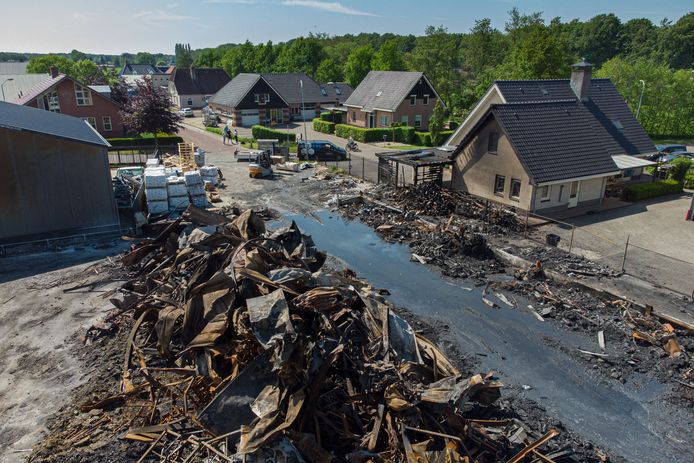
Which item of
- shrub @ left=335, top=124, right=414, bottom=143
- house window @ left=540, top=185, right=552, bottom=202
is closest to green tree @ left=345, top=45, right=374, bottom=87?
shrub @ left=335, top=124, right=414, bottom=143

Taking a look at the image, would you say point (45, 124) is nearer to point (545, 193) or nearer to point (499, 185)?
point (499, 185)

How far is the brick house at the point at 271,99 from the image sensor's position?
57.8 m

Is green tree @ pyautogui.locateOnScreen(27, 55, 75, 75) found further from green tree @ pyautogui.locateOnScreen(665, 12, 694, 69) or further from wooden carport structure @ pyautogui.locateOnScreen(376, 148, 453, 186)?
green tree @ pyautogui.locateOnScreen(665, 12, 694, 69)

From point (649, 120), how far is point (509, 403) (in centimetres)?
5396

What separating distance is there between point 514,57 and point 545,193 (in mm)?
34881

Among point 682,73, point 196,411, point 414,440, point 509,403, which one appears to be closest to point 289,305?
point 196,411

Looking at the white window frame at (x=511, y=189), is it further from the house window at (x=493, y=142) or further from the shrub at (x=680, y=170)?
the shrub at (x=680, y=170)

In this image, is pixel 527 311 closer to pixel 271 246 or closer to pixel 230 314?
pixel 271 246

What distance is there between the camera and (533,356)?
1396 centimetres

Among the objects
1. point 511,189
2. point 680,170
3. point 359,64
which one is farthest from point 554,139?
point 359,64

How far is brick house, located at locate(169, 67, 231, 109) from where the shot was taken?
8125cm

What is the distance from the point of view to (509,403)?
11.9 metres

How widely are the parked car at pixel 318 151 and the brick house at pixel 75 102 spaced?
21280 millimetres

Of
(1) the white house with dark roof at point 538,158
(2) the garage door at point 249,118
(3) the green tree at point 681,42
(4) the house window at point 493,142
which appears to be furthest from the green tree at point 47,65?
(3) the green tree at point 681,42
